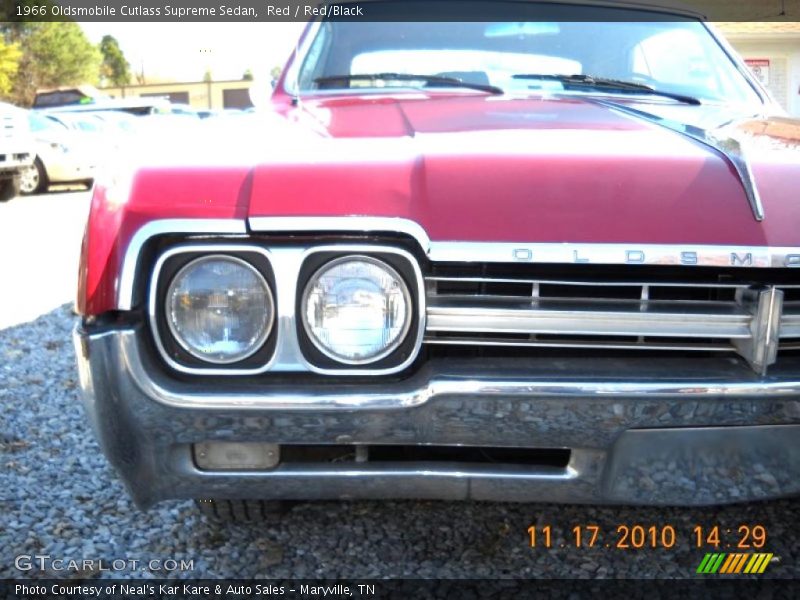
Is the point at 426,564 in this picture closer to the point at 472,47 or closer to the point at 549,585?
the point at 549,585

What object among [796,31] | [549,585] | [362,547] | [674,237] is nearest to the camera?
[674,237]

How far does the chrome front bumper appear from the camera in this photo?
1.59m

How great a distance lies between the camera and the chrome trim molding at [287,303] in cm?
159

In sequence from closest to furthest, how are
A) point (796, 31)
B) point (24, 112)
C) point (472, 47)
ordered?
1. point (472, 47)
2. point (24, 112)
3. point (796, 31)

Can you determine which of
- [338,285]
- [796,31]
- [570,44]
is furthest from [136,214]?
[796,31]

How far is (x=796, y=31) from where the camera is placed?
14.9 m

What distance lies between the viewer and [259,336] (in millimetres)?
1629

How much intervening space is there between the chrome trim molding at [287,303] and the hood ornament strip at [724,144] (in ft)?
2.24

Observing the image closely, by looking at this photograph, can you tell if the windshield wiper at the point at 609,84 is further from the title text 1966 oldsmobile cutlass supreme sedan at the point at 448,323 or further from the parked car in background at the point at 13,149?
the parked car in background at the point at 13,149

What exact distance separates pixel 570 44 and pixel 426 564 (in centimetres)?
193

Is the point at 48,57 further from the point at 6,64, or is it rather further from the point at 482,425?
the point at 482,425

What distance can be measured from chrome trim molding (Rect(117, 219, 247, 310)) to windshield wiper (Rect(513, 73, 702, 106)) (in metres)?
1.59

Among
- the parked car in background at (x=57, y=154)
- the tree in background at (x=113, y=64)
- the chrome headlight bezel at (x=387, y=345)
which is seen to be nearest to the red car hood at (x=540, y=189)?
the chrome headlight bezel at (x=387, y=345)

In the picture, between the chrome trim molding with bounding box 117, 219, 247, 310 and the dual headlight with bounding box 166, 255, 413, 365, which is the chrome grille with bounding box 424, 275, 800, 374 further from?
the chrome trim molding with bounding box 117, 219, 247, 310
